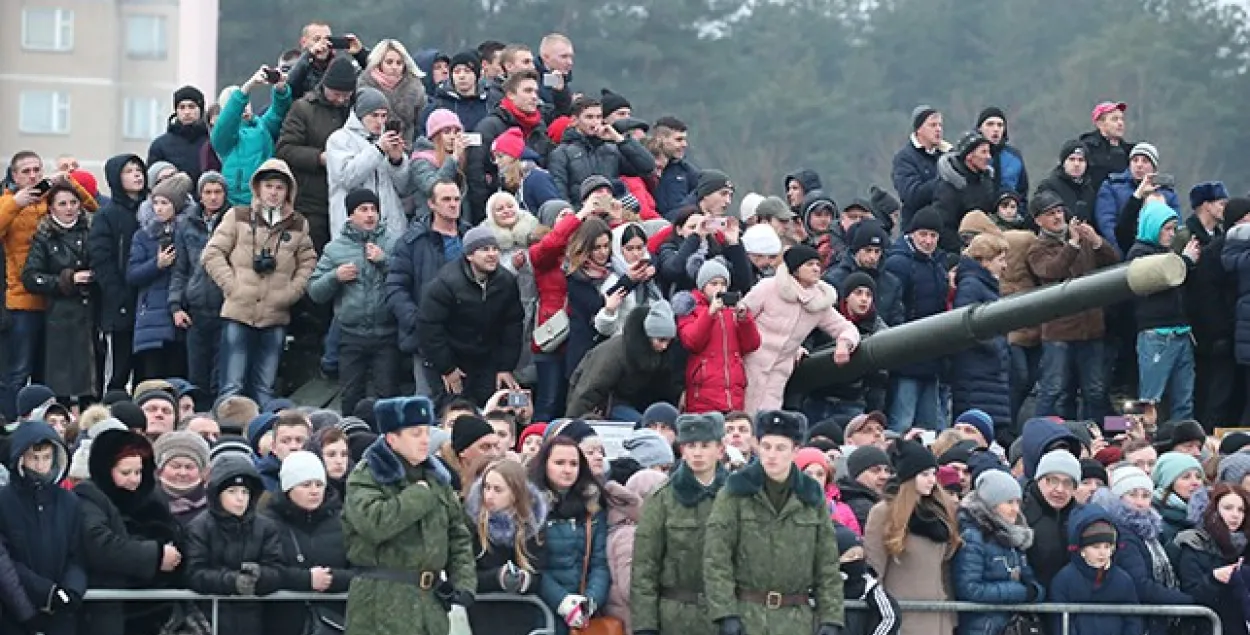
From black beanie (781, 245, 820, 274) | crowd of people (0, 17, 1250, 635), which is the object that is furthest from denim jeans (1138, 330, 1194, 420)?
black beanie (781, 245, 820, 274)

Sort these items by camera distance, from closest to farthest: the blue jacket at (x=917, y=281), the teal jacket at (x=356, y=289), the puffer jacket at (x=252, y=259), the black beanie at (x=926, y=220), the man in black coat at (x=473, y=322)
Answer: the man in black coat at (x=473, y=322) → the teal jacket at (x=356, y=289) → the puffer jacket at (x=252, y=259) → the black beanie at (x=926, y=220) → the blue jacket at (x=917, y=281)

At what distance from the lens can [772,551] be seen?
59.3 ft

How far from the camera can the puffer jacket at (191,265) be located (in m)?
24.6

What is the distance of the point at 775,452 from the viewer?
59.8ft

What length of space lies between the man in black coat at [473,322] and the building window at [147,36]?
171ft

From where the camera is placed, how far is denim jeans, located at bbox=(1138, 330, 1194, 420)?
25797 millimetres

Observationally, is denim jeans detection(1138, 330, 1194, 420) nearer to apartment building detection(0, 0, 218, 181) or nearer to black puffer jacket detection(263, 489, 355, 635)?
black puffer jacket detection(263, 489, 355, 635)

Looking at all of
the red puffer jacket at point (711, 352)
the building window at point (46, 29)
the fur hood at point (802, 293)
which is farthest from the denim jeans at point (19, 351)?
the building window at point (46, 29)

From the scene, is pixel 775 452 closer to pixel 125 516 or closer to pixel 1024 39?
pixel 125 516

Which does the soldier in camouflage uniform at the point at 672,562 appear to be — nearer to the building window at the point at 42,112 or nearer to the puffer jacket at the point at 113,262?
the puffer jacket at the point at 113,262

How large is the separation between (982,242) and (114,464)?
9439 mm

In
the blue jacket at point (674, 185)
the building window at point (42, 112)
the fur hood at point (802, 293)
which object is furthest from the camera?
the building window at point (42, 112)

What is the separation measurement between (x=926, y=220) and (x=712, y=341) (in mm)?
3104

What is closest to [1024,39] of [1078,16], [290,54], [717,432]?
[1078,16]
